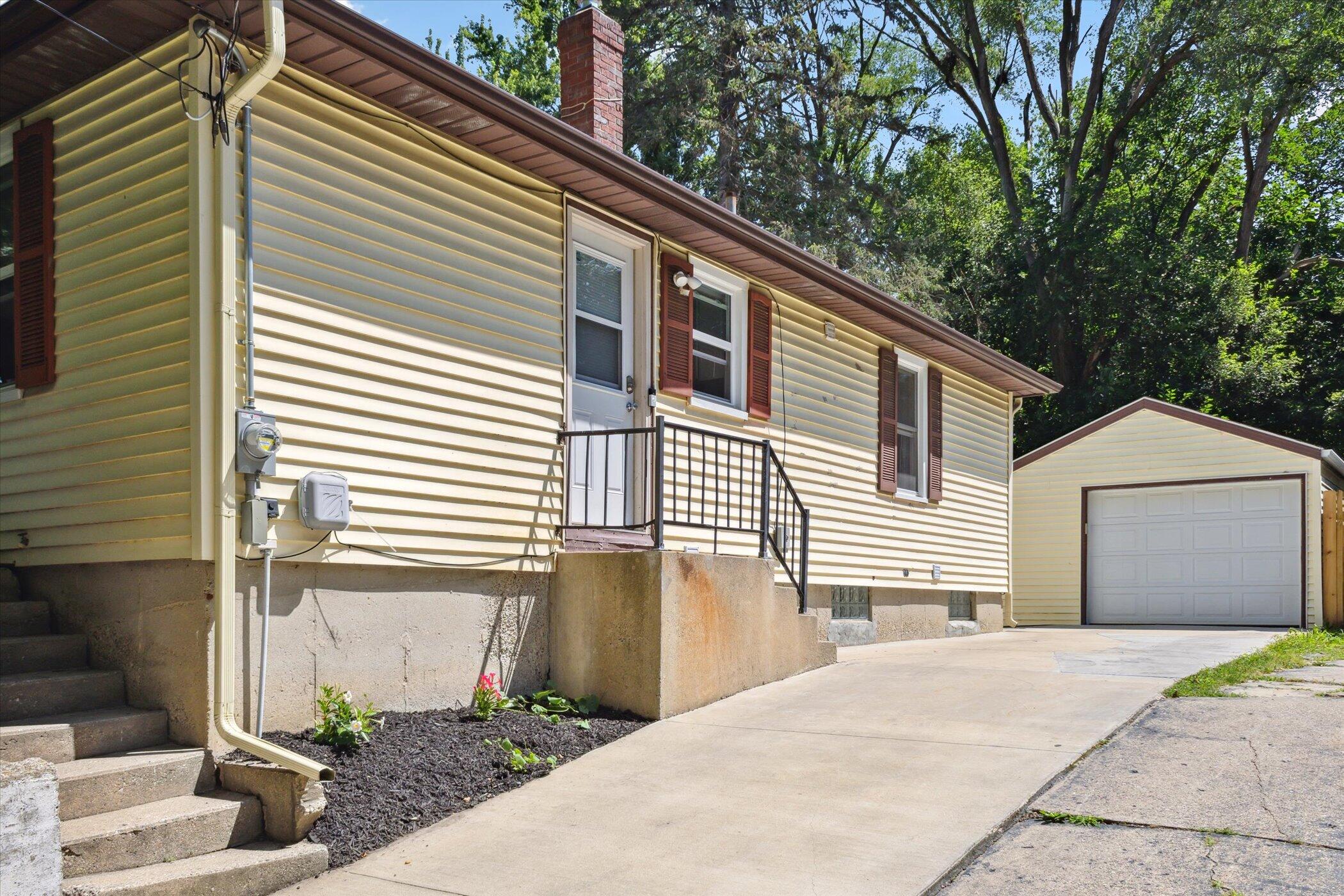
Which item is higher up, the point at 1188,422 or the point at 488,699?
the point at 1188,422

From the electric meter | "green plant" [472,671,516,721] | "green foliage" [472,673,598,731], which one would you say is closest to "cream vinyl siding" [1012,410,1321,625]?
"green foliage" [472,673,598,731]

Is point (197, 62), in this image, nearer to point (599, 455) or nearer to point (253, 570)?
point (253, 570)

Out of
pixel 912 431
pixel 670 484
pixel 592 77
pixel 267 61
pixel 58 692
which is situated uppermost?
pixel 592 77

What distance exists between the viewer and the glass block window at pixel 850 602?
1194cm

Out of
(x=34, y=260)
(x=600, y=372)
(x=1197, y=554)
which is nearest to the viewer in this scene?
(x=34, y=260)

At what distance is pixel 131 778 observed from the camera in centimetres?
516

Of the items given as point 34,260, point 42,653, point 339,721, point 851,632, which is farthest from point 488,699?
point 851,632

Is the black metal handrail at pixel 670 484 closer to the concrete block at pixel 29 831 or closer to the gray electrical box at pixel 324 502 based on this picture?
the gray electrical box at pixel 324 502

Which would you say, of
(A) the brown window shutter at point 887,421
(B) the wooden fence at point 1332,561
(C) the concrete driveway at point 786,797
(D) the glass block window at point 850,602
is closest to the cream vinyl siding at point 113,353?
(C) the concrete driveway at point 786,797

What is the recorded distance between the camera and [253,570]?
19.8 ft

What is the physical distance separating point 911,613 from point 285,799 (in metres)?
9.21

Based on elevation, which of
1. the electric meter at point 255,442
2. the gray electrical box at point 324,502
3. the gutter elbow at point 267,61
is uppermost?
the gutter elbow at point 267,61

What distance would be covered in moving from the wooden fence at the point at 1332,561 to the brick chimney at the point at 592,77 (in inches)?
438

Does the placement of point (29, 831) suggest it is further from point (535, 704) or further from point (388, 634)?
point (535, 704)
